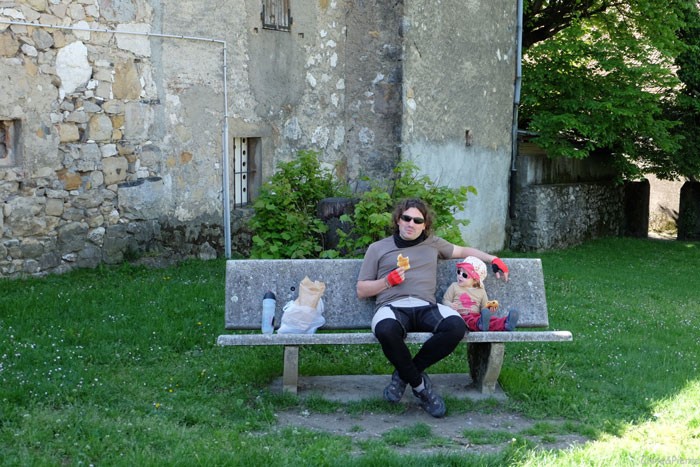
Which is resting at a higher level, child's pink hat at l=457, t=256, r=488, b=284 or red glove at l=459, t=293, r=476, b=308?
child's pink hat at l=457, t=256, r=488, b=284

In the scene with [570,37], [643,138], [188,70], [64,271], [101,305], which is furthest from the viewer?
[643,138]

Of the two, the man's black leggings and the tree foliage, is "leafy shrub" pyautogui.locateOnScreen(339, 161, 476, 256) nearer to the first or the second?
the man's black leggings

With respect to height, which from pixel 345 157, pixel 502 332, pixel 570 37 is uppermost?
pixel 570 37

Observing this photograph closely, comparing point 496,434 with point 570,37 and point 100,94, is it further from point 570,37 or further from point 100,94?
point 570,37

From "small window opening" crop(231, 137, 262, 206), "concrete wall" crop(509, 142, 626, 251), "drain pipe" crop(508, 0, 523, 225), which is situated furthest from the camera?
"concrete wall" crop(509, 142, 626, 251)

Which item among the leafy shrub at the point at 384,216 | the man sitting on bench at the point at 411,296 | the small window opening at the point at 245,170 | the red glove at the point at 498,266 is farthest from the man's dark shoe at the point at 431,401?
the small window opening at the point at 245,170

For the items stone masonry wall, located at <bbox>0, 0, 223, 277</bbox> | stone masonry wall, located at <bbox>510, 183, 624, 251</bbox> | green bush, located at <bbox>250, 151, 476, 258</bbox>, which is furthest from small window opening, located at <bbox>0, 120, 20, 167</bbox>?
stone masonry wall, located at <bbox>510, 183, 624, 251</bbox>

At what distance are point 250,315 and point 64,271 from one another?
3932 mm

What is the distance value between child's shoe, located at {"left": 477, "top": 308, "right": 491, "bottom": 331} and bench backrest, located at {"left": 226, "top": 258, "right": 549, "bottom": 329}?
438 millimetres

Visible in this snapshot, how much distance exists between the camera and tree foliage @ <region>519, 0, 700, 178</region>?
13.6m

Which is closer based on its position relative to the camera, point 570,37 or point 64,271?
point 64,271

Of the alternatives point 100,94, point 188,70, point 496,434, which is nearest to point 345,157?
point 188,70

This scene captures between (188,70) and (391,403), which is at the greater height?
(188,70)

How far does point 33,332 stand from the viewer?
20.9 ft
